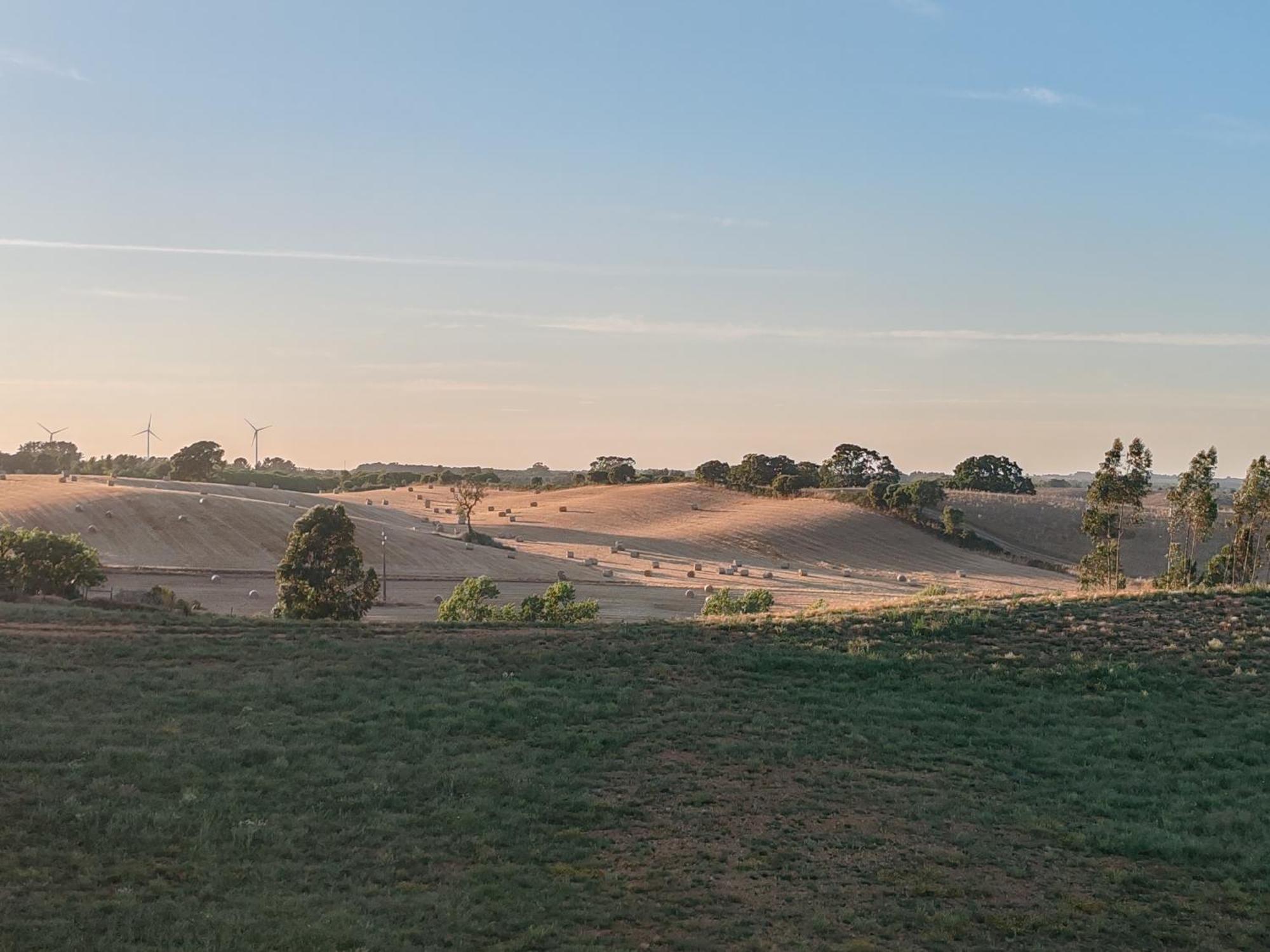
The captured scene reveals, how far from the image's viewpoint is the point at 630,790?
799 inches

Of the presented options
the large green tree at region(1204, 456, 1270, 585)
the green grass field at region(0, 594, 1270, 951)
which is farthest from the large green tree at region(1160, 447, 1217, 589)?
the green grass field at region(0, 594, 1270, 951)

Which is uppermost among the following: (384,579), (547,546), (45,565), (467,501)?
(467,501)

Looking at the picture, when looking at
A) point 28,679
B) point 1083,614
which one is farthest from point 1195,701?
point 28,679

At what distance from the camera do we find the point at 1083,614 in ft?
122

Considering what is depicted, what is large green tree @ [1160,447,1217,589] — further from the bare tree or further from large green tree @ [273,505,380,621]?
the bare tree

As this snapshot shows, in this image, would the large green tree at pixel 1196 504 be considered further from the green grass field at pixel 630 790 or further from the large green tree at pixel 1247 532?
the green grass field at pixel 630 790

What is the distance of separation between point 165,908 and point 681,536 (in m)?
112

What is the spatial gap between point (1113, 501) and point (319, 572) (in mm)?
40314

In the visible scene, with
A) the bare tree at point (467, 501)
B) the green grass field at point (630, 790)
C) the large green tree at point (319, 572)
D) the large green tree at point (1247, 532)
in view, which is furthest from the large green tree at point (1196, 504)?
the bare tree at point (467, 501)

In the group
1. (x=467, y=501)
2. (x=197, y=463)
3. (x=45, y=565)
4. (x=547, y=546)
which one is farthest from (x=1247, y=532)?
(x=197, y=463)

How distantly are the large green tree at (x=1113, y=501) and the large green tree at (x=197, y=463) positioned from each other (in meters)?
135

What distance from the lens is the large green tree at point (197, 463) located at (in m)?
169

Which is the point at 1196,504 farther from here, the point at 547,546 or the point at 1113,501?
the point at 547,546

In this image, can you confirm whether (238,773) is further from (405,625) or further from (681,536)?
(681,536)
